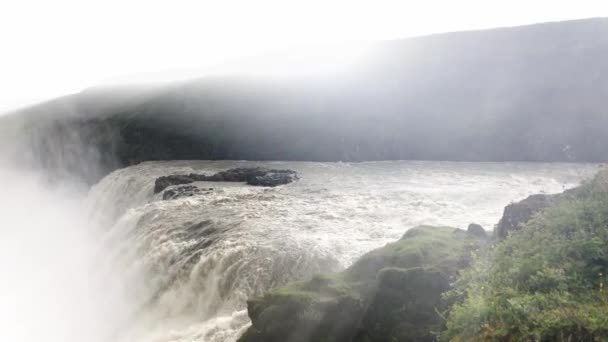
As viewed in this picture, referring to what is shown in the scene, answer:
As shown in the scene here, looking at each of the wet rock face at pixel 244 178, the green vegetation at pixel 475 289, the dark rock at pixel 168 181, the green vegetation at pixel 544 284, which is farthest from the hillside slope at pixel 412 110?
the green vegetation at pixel 544 284

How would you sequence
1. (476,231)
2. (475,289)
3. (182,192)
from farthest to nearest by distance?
1. (182,192)
2. (476,231)
3. (475,289)

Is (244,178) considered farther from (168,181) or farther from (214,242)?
(214,242)

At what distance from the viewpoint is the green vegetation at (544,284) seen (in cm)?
671

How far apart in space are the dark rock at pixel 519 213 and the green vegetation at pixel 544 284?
2.29 feet

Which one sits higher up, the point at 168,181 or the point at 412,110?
the point at 412,110

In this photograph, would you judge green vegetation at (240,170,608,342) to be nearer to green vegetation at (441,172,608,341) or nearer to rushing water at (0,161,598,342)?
green vegetation at (441,172,608,341)

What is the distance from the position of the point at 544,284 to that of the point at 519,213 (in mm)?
4442

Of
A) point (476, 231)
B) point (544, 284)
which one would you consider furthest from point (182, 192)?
point (544, 284)

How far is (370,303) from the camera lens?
33.7ft

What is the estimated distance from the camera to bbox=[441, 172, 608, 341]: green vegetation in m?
6.71

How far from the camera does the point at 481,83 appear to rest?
147 feet

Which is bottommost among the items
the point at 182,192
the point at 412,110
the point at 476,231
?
the point at 182,192

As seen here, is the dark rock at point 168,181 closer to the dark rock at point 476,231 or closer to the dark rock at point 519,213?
the dark rock at point 476,231

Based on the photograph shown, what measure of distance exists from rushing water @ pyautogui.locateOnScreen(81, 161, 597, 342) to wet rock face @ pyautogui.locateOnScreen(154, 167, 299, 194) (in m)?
1.32
